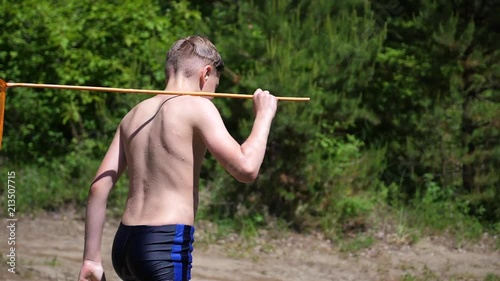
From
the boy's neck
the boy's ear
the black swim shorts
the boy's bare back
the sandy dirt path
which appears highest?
the boy's ear

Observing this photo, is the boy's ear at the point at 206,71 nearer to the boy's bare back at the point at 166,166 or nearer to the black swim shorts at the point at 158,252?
the boy's bare back at the point at 166,166

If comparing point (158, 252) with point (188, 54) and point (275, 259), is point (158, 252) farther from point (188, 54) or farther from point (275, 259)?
point (275, 259)

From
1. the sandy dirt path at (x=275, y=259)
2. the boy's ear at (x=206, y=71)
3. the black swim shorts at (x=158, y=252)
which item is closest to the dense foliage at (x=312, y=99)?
the sandy dirt path at (x=275, y=259)

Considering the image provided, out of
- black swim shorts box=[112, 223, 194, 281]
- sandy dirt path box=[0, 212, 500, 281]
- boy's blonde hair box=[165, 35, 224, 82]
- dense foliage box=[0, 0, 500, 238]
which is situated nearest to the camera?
black swim shorts box=[112, 223, 194, 281]

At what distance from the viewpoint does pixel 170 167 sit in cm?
308

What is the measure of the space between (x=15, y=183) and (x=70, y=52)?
144 centimetres

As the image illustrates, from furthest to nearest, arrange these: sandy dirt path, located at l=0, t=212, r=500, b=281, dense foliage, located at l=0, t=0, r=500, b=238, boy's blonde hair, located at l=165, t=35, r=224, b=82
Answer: dense foliage, located at l=0, t=0, r=500, b=238 → sandy dirt path, located at l=0, t=212, r=500, b=281 → boy's blonde hair, located at l=165, t=35, r=224, b=82

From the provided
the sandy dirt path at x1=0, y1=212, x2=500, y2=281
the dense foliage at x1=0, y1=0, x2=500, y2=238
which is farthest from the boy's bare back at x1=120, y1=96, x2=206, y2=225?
the dense foliage at x1=0, y1=0, x2=500, y2=238

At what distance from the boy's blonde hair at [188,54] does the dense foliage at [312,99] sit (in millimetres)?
4360

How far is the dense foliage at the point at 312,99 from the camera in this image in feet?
26.2

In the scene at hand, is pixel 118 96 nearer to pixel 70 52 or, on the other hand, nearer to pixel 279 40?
pixel 70 52

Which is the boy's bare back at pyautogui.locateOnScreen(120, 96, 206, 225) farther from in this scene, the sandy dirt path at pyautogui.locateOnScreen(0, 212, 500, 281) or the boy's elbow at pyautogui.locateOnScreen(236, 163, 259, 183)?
the sandy dirt path at pyautogui.locateOnScreen(0, 212, 500, 281)

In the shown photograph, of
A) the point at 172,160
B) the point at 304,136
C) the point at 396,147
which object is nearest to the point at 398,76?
the point at 396,147

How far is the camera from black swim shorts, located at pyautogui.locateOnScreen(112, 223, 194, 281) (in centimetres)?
302
